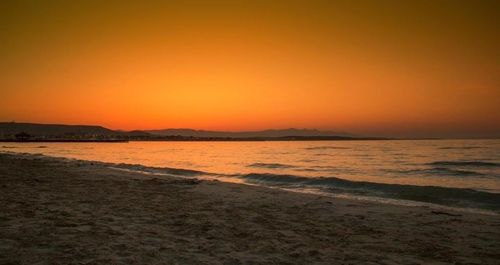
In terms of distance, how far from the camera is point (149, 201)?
1148 cm

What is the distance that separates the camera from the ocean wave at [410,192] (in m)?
15.2

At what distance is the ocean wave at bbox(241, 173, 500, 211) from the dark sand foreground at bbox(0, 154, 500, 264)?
453 centimetres

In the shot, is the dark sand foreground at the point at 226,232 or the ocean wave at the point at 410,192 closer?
the dark sand foreground at the point at 226,232

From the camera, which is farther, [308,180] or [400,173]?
[400,173]

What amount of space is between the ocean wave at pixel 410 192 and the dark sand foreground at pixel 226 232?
14.9 ft

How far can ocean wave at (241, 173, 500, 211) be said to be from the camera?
15167 mm

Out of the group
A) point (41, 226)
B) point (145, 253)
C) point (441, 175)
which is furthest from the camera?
point (441, 175)

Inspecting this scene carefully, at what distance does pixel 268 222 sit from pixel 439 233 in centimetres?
371

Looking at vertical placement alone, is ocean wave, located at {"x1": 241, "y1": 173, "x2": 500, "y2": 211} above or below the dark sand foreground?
below

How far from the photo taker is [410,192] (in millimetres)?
17500

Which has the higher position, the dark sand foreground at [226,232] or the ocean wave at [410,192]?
the dark sand foreground at [226,232]

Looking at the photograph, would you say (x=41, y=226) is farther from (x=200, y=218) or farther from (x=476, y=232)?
(x=476, y=232)

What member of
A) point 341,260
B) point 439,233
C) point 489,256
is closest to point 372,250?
point 341,260

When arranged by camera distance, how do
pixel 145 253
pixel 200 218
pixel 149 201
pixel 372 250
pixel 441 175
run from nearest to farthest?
1. pixel 145 253
2. pixel 372 250
3. pixel 200 218
4. pixel 149 201
5. pixel 441 175
